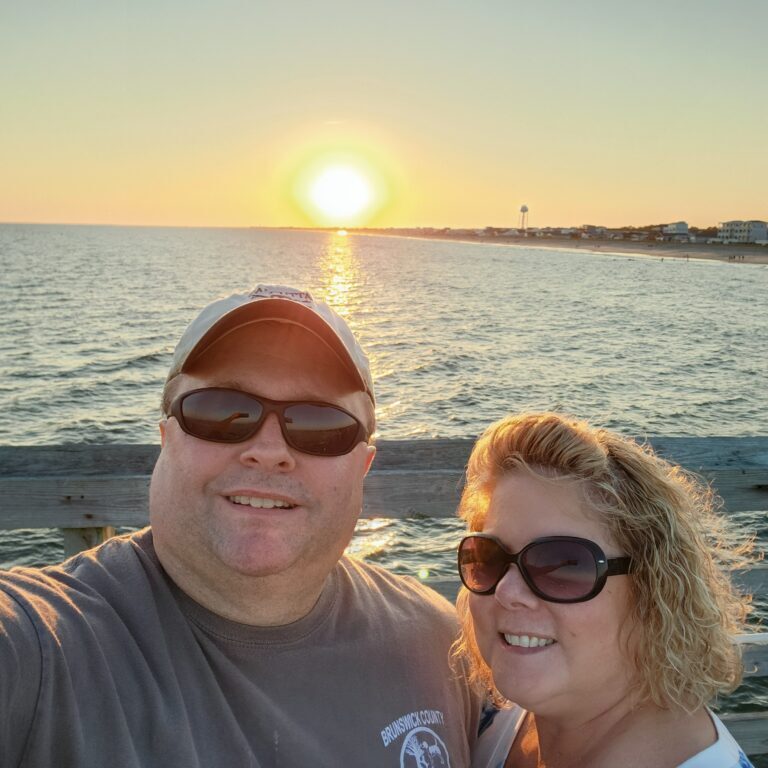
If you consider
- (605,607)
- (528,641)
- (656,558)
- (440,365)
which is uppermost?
(656,558)

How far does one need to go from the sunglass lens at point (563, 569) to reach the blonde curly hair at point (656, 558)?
11cm

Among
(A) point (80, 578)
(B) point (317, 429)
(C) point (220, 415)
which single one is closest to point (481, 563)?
(B) point (317, 429)

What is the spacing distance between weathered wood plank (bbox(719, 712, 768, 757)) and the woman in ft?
4.88

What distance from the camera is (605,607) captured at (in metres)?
1.91

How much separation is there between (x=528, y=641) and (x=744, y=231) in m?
171

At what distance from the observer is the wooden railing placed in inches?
105

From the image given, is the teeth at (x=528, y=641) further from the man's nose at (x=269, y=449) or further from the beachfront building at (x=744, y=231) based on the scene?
the beachfront building at (x=744, y=231)

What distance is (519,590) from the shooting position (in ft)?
6.41

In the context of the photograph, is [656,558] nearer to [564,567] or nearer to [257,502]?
[564,567]

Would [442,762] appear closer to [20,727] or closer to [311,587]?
[311,587]

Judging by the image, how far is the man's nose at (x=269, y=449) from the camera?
185 centimetres

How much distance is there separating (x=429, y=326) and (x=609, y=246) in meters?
147

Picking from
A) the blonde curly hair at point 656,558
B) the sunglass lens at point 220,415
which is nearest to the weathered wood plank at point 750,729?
the blonde curly hair at point 656,558

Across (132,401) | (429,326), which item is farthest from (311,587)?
(429,326)
